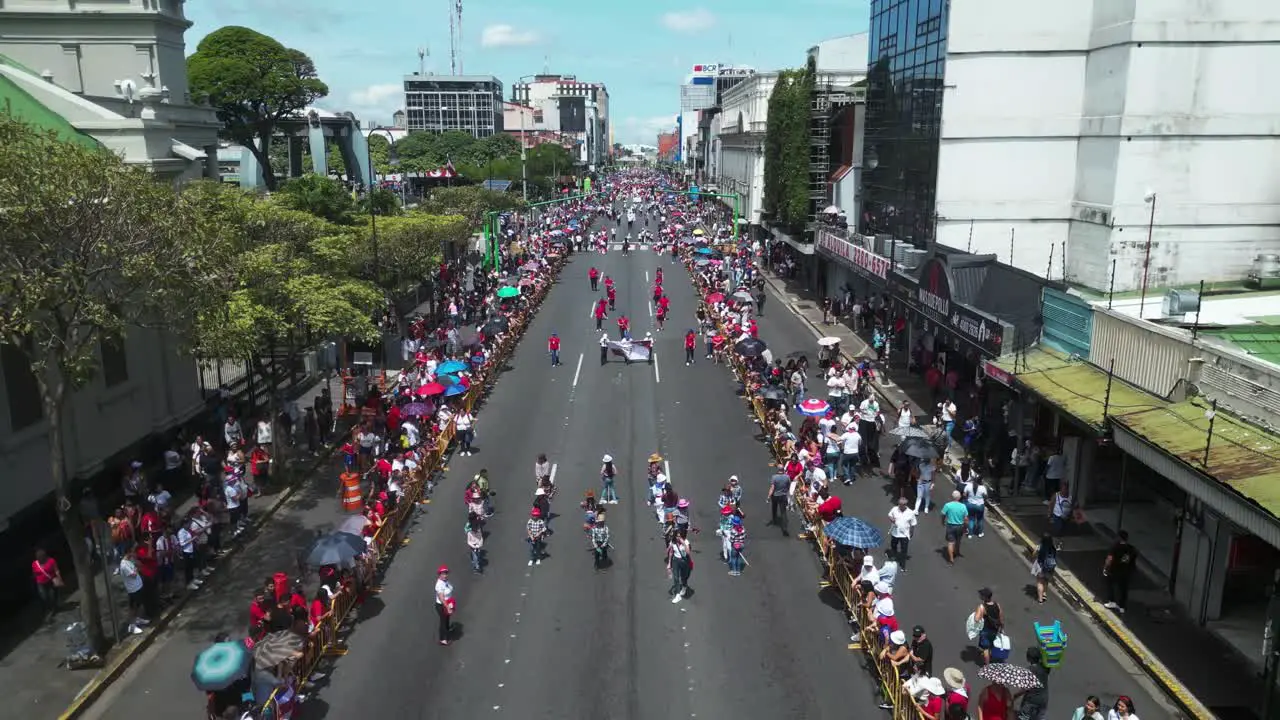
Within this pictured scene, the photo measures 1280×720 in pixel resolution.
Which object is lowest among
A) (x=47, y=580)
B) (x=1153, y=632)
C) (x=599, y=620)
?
(x=599, y=620)

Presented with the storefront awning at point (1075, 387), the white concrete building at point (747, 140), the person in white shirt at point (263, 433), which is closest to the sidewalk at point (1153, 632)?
the storefront awning at point (1075, 387)

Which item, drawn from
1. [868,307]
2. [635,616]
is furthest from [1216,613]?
[868,307]

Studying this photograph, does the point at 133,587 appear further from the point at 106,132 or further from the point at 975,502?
the point at 975,502

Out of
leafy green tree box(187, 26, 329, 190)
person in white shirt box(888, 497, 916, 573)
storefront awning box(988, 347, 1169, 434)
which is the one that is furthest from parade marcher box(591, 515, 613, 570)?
leafy green tree box(187, 26, 329, 190)

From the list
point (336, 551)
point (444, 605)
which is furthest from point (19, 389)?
point (444, 605)

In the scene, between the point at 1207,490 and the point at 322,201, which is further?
the point at 322,201

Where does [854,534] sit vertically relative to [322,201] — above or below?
below
